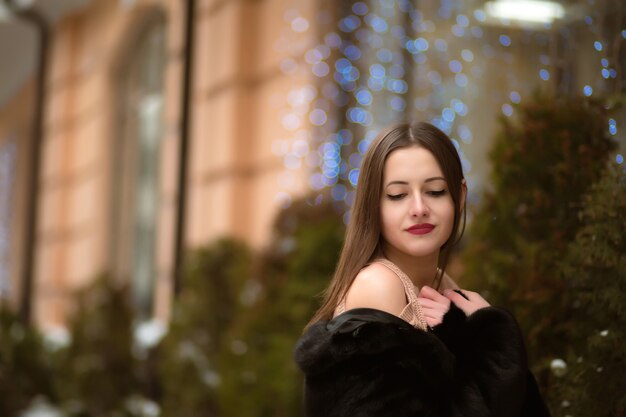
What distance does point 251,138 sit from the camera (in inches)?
292

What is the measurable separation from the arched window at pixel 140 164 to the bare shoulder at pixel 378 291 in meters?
7.77

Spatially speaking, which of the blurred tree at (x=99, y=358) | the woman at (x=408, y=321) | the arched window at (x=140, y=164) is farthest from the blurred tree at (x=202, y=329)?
the woman at (x=408, y=321)

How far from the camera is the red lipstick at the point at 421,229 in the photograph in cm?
203

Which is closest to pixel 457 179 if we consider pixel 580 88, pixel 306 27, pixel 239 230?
pixel 580 88

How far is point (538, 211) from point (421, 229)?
3.31 ft

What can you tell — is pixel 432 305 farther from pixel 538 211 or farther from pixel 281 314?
pixel 281 314

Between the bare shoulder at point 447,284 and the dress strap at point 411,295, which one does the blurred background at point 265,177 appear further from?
the dress strap at point 411,295

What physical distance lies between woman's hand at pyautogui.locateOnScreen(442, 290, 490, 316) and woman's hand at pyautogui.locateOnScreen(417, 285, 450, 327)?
0.04 metres

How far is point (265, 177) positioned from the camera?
7070 mm

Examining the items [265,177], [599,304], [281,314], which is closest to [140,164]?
[265,177]

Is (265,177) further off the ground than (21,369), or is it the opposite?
(265,177)

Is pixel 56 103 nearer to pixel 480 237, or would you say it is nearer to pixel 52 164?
pixel 52 164

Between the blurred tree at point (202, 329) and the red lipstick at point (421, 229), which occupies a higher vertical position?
the red lipstick at point (421, 229)

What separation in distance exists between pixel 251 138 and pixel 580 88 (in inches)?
187
